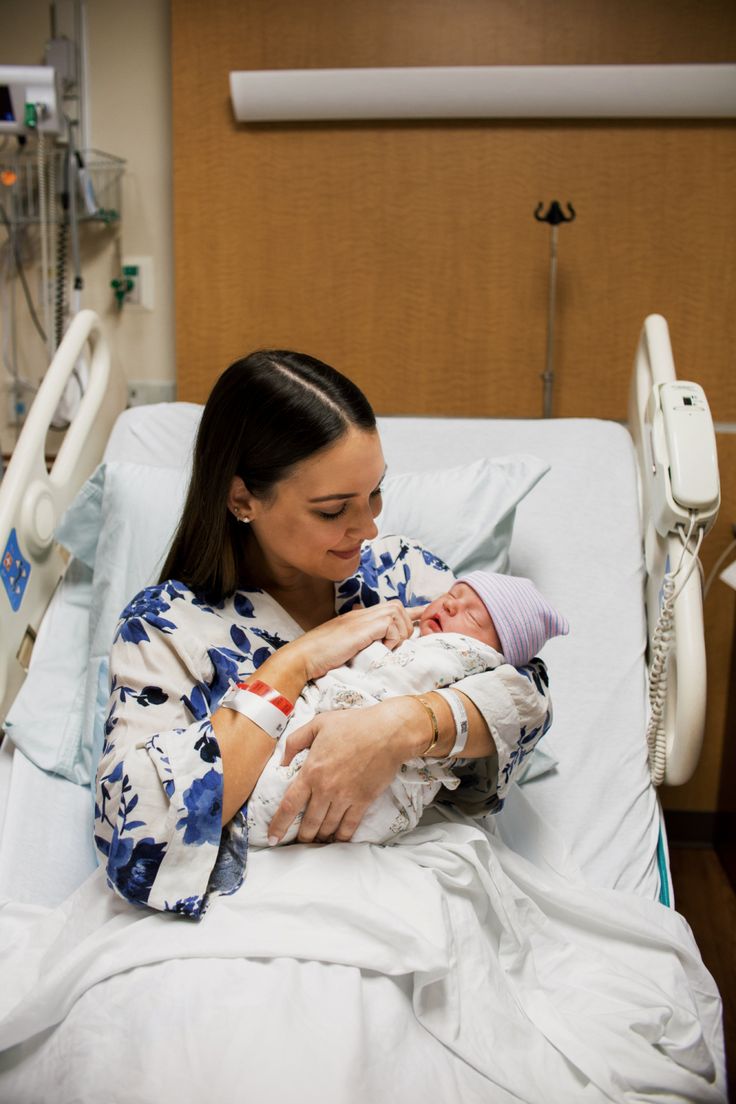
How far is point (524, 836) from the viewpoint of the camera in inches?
64.4

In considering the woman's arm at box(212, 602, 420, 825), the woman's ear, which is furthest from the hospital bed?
the woman's ear

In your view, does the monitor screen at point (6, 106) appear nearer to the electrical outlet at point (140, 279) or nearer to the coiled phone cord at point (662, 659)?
the electrical outlet at point (140, 279)

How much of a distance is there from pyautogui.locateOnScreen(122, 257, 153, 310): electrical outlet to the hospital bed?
2.69 feet

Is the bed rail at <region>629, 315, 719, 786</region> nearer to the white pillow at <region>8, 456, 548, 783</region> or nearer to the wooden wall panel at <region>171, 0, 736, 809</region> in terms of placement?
the white pillow at <region>8, 456, 548, 783</region>

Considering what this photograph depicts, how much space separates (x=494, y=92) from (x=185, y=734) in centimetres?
212

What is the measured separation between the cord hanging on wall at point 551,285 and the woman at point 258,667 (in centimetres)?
136

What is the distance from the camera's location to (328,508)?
1.47 meters

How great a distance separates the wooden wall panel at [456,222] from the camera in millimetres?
2775

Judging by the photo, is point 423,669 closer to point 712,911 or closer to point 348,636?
point 348,636

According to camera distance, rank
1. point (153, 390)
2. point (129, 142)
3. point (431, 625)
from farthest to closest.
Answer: point (153, 390) → point (129, 142) → point (431, 625)

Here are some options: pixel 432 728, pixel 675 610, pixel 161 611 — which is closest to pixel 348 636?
pixel 432 728

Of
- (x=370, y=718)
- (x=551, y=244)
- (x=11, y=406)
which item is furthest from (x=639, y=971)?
(x=11, y=406)

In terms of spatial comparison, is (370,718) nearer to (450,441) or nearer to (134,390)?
(450,441)

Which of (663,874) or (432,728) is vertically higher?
(432,728)
